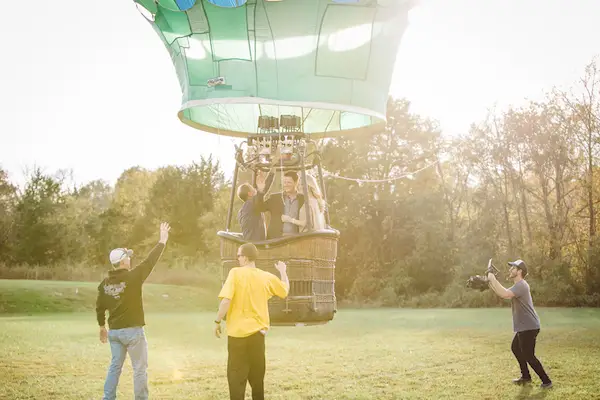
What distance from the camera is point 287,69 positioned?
283 inches

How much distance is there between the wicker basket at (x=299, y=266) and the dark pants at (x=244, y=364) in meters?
0.42

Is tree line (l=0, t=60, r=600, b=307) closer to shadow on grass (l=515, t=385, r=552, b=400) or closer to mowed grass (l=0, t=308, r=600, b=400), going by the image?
mowed grass (l=0, t=308, r=600, b=400)

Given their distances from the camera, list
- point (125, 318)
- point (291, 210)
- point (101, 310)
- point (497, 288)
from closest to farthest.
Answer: point (291, 210) → point (125, 318) → point (101, 310) → point (497, 288)

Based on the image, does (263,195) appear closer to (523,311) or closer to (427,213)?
(523,311)

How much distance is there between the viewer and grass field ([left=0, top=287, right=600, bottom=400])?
1009 cm

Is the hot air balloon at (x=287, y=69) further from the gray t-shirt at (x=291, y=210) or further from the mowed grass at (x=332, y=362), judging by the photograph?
the mowed grass at (x=332, y=362)

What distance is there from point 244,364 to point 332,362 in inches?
267

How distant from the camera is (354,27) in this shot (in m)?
7.30

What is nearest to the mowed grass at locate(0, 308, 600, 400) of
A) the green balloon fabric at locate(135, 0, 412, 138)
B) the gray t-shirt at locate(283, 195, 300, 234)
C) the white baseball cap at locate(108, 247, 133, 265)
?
the white baseball cap at locate(108, 247, 133, 265)

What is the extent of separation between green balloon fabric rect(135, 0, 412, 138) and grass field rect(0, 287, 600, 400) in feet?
14.8

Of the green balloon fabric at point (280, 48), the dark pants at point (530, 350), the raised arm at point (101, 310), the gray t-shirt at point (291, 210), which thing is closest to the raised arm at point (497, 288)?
the dark pants at point (530, 350)

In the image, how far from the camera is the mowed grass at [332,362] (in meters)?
10.1

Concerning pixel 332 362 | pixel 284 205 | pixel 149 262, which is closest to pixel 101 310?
pixel 149 262

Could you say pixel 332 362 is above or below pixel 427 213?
below
